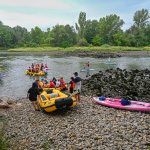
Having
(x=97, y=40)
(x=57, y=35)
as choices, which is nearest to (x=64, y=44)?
(x=57, y=35)

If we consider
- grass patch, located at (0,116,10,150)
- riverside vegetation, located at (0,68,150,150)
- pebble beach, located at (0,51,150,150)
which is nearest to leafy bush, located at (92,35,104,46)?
riverside vegetation, located at (0,68,150,150)

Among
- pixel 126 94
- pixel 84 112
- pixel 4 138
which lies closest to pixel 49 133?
pixel 4 138

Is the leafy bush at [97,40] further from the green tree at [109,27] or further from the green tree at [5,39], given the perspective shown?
the green tree at [5,39]

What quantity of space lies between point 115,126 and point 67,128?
79.0 inches

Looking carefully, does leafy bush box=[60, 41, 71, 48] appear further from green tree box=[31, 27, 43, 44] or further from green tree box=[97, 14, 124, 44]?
green tree box=[31, 27, 43, 44]

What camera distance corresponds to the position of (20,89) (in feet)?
45.3

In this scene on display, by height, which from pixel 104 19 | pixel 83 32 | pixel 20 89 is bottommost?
pixel 20 89

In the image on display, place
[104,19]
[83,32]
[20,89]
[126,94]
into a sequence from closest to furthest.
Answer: [126,94] < [20,89] < [104,19] < [83,32]

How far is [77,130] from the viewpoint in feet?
18.5

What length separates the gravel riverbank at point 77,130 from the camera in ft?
15.3

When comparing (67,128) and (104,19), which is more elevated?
(104,19)

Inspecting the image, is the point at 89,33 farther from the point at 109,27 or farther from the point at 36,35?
the point at 36,35

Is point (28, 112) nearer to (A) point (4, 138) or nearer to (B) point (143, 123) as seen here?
(A) point (4, 138)

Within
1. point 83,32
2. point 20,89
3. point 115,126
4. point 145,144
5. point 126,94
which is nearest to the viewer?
point 145,144
